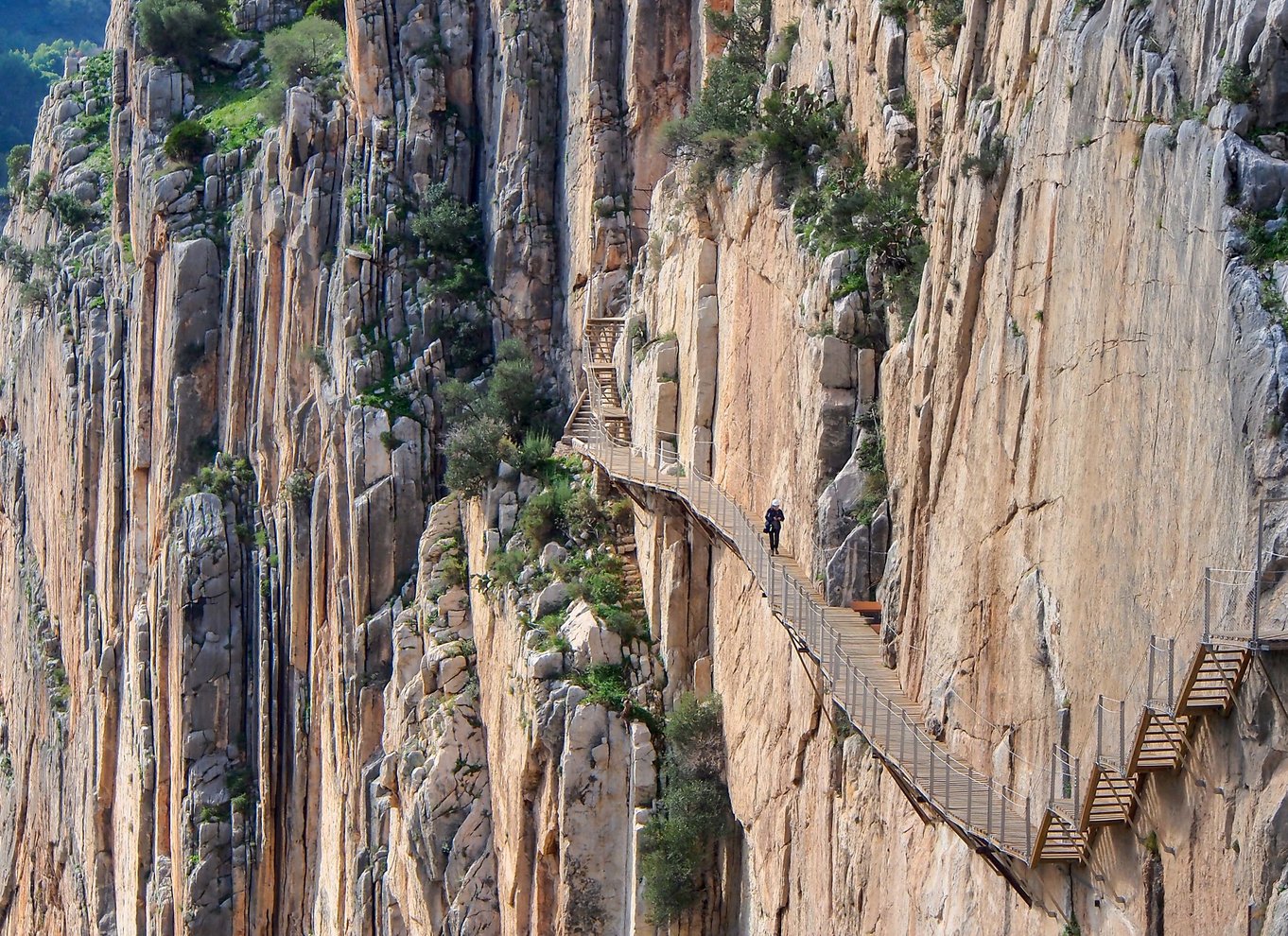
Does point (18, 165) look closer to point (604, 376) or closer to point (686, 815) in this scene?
point (604, 376)

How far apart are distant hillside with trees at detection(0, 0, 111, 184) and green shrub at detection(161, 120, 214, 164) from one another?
190 ft

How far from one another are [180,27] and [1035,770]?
5282cm

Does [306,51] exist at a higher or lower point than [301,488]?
higher

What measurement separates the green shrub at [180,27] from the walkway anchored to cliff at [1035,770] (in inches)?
1534

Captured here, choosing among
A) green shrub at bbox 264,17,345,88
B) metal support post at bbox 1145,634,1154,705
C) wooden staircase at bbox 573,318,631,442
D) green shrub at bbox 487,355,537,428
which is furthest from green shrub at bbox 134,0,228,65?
metal support post at bbox 1145,634,1154,705

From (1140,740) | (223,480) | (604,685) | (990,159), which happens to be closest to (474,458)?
(604,685)

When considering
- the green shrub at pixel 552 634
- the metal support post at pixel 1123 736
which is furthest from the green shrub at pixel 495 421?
the metal support post at pixel 1123 736

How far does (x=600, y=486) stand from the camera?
38625mm

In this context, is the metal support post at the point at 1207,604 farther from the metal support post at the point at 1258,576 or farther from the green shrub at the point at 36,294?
the green shrub at the point at 36,294

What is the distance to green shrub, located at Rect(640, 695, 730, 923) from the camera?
31.5 m

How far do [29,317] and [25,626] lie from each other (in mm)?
11946

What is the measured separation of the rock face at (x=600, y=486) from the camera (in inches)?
682

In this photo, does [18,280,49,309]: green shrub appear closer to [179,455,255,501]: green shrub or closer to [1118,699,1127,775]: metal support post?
[179,455,255,501]: green shrub

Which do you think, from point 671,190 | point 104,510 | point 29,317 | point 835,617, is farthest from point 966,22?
point 29,317
